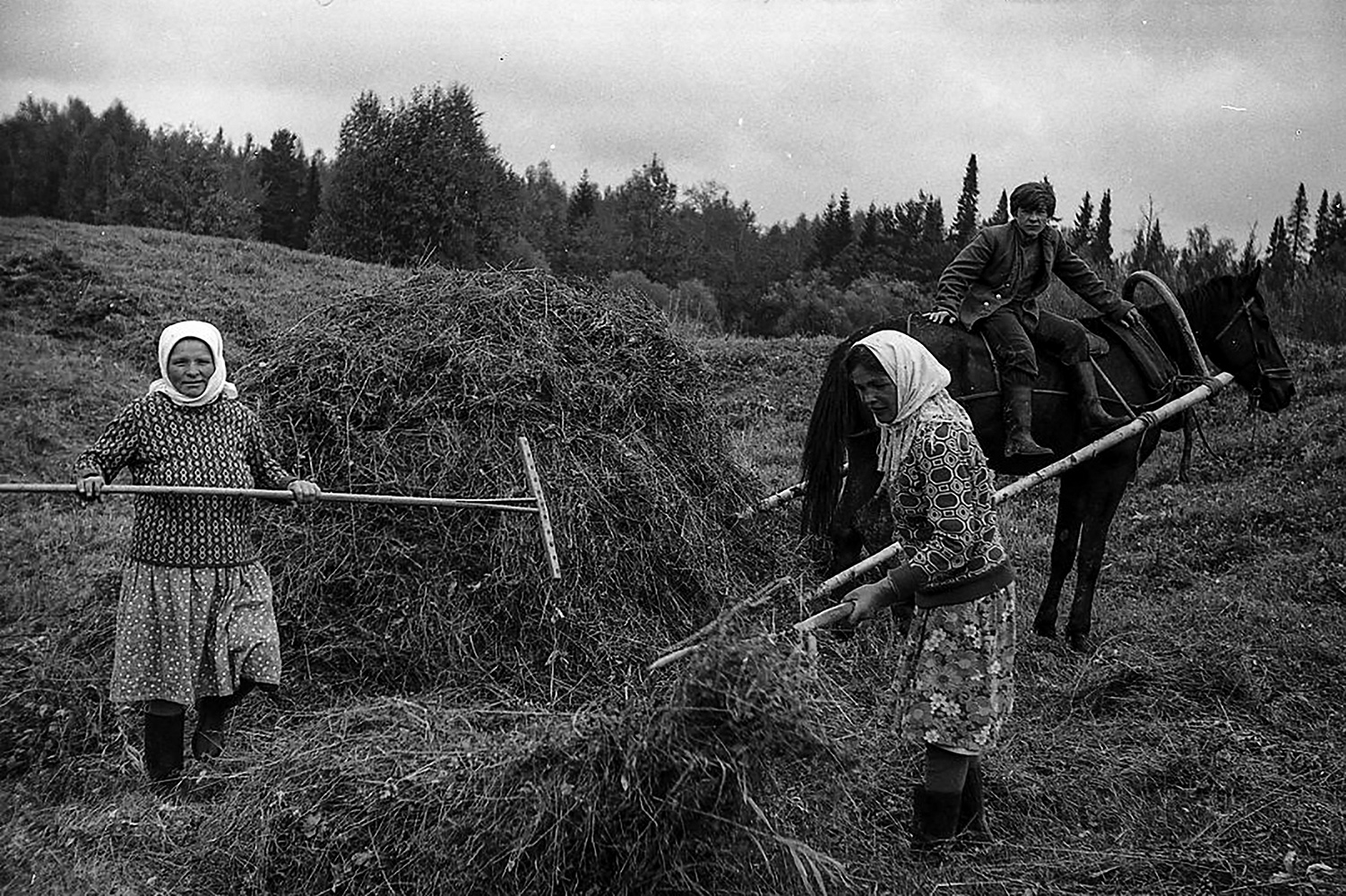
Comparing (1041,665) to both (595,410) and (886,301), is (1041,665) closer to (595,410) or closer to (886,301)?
(595,410)

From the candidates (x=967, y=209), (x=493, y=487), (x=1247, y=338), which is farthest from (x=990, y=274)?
(x=967, y=209)

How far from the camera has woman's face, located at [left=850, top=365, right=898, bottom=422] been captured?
3533 millimetres

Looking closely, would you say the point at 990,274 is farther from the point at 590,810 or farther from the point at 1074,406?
the point at 590,810

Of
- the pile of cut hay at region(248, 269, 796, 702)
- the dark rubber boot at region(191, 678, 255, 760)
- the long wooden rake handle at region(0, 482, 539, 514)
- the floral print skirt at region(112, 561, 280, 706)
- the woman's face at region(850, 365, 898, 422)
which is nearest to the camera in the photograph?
the woman's face at region(850, 365, 898, 422)

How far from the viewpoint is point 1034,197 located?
636cm

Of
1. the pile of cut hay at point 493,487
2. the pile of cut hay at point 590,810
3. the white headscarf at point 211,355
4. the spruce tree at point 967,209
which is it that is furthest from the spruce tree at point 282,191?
the pile of cut hay at point 590,810

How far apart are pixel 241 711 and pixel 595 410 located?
2238 millimetres

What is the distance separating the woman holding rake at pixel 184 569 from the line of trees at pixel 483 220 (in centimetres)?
1566

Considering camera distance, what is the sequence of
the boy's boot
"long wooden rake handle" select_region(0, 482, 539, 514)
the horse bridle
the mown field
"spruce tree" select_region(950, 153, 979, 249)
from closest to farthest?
the mown field, "long wooden rake handle" select_region(0, 482, 539, 514), the boy's boot, the horse bridle, "spruce tree" select_region(950, 153, 979, 249)

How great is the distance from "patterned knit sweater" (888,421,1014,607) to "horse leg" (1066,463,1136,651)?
10.7ft

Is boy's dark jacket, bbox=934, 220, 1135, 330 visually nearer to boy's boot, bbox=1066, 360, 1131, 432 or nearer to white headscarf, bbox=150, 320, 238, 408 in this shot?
boy's boot, bbox=1066, 360, 1131, 432

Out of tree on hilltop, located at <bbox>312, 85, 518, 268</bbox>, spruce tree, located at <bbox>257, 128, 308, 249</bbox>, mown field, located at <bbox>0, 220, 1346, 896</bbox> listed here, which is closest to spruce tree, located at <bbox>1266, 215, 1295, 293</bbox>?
mown field, located at <bbox>0, 220, 1346, 896</bbox>

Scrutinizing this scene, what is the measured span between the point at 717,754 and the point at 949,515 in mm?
1116

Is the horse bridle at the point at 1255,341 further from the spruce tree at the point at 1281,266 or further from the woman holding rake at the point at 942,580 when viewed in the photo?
the spruce tree at the point at 1281,266
